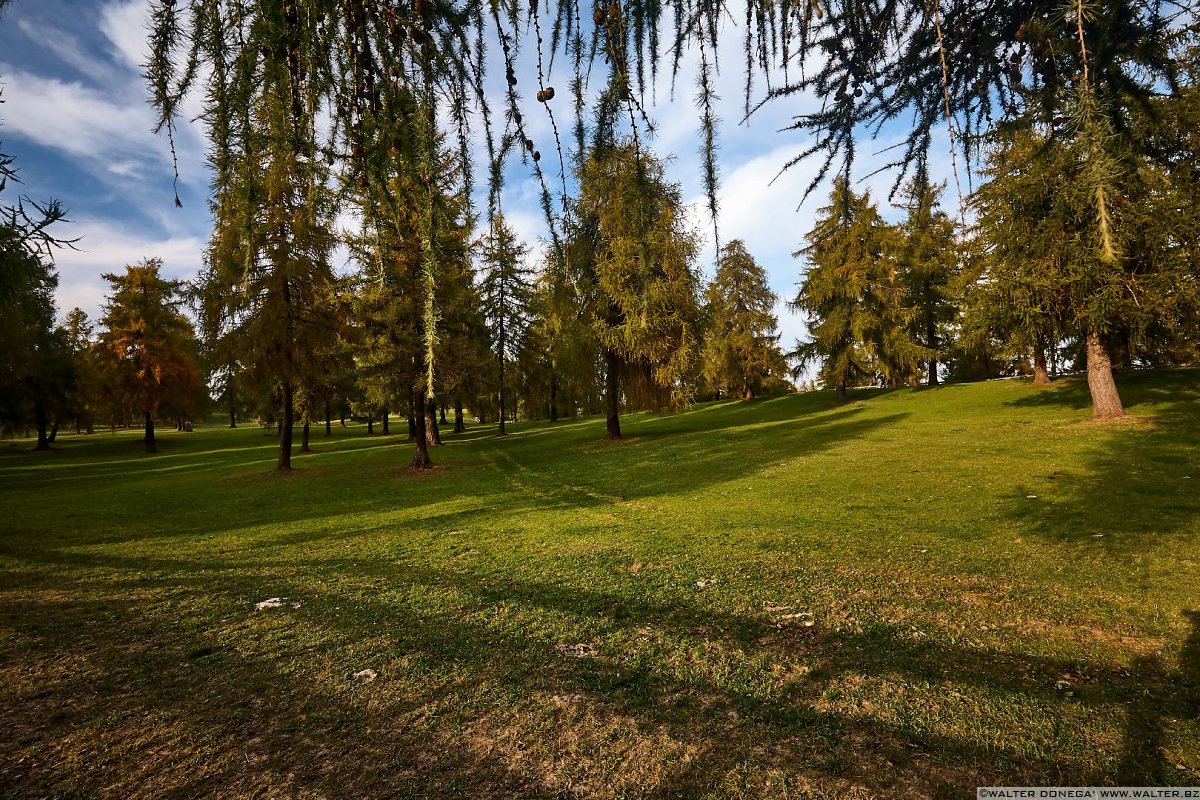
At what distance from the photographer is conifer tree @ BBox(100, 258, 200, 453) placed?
26359 mm

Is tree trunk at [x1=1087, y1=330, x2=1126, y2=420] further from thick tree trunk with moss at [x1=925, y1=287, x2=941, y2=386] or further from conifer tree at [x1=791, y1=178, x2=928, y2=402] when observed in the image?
thick tree trunk with moss at [x1=925, y1=287, x2=941, y2=386]

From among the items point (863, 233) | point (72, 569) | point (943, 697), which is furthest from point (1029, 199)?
point (72, 569)

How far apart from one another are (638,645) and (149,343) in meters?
34.7

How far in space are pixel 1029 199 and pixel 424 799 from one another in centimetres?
2055

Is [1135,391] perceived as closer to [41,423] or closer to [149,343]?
[149,343]

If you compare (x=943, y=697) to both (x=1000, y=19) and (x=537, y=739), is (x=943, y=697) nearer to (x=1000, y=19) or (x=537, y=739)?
(x=537, y=739)

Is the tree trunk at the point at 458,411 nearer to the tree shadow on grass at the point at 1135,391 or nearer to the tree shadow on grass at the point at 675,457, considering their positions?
the tree shadow on grass at the point at 675,457

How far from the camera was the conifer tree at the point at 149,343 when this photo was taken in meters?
26.4

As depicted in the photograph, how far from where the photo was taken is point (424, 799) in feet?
8.36

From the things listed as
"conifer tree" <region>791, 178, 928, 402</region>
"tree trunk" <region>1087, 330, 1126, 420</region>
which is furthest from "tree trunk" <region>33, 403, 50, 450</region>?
"tree trunk" <region>1087, 330, 1126, 420</region>

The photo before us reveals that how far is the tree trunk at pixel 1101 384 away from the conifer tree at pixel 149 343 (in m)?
41.9

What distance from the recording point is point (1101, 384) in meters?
15.3

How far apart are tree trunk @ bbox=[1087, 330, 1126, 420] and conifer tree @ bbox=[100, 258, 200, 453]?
41.9 metres

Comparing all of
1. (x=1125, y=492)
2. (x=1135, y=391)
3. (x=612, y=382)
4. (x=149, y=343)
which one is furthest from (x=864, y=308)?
(x=149, y=343)
